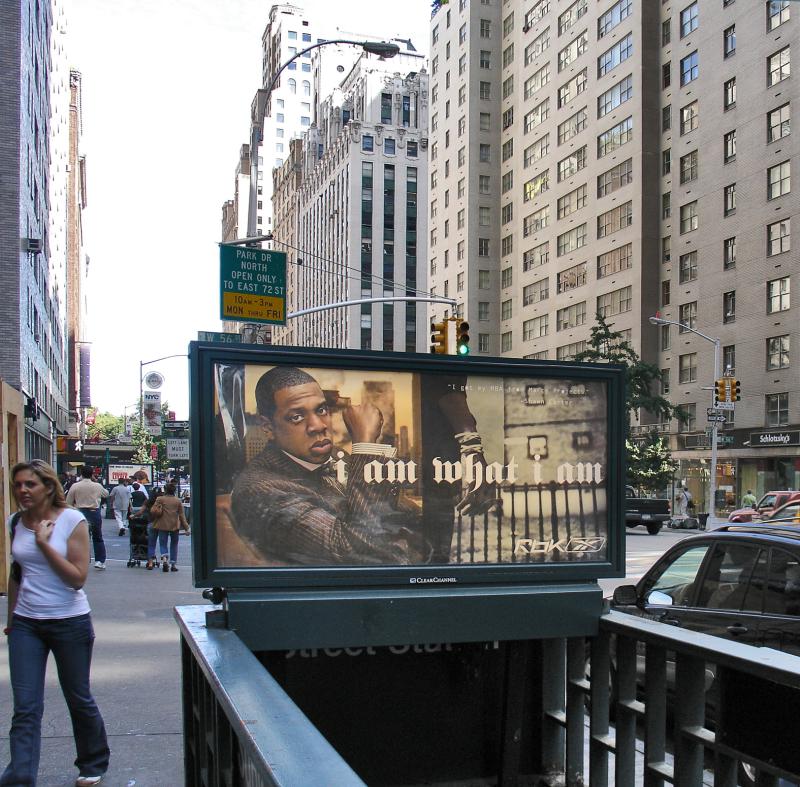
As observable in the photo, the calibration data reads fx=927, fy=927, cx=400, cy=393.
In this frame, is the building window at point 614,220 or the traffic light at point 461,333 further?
the building window at point 614,220

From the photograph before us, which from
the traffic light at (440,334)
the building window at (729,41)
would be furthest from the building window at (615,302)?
the traffic light at (440,334)

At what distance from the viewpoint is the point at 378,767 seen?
4445 millimetres

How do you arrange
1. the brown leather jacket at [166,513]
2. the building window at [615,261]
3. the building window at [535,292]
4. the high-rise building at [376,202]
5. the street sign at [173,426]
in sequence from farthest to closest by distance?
1. the high-rise building at [376,202]
2. the building window at [535,292]
3. the building window at [615,261]
4. the street sign at [173,426]
5. the brown leather jacket at [166,513]

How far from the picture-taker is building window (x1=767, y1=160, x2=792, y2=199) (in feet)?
145

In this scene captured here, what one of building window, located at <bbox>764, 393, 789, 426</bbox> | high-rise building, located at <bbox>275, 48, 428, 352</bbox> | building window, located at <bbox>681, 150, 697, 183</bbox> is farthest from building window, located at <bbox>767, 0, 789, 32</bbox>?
high-rise building, located at <bbox>275, 48, 428, 352</bbox>

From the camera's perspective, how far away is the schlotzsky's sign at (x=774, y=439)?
42.8m

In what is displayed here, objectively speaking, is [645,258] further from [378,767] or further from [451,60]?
[378,767]

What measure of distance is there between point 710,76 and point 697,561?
50141mm

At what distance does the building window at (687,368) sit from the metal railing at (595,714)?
4907 centimetres

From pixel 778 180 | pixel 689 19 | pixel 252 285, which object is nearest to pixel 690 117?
pixel 689 19

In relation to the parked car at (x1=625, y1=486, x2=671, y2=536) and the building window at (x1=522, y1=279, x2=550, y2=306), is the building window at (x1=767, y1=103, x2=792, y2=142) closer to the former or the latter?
the parked car at (x1=625, y1=486, x2=671, y2=536)

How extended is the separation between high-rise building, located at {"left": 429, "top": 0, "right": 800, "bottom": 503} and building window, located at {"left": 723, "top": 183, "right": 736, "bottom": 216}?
0.07 meters

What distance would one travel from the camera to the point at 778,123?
148 feet

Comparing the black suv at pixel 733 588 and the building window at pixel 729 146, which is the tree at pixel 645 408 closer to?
the building window at pixel 729 146
